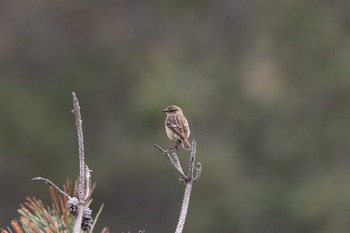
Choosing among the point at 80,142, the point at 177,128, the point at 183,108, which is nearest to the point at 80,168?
the point at 80,142

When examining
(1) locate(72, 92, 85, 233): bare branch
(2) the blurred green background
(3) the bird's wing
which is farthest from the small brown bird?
(2) the blurred green background

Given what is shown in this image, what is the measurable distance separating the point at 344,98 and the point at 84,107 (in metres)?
3.30

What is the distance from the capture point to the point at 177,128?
13.0ft

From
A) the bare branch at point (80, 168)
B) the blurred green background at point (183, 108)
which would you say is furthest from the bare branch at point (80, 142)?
Answer: the blurred green background at point (183, 108)

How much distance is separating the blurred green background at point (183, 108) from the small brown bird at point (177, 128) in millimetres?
7728

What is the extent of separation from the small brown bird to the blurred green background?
7.73 meters

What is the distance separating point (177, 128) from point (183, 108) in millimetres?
8297

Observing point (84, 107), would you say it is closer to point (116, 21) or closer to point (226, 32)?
point (116, 21)

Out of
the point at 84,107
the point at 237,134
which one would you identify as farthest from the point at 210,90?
the point at 84,107

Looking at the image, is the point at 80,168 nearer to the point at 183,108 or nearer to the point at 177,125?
the point at 177,125

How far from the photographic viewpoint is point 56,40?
14117 mm

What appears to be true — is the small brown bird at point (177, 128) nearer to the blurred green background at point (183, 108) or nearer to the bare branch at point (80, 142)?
the bare branch at point (80, 142)

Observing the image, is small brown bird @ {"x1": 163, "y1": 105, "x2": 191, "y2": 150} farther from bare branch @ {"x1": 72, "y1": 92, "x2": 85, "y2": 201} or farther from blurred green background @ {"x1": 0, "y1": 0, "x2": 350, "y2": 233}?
blurred green background @ {"x1": 0, "y1": 0, "x2": 350, "y2": 233}

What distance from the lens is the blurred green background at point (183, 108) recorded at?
12773 mm
